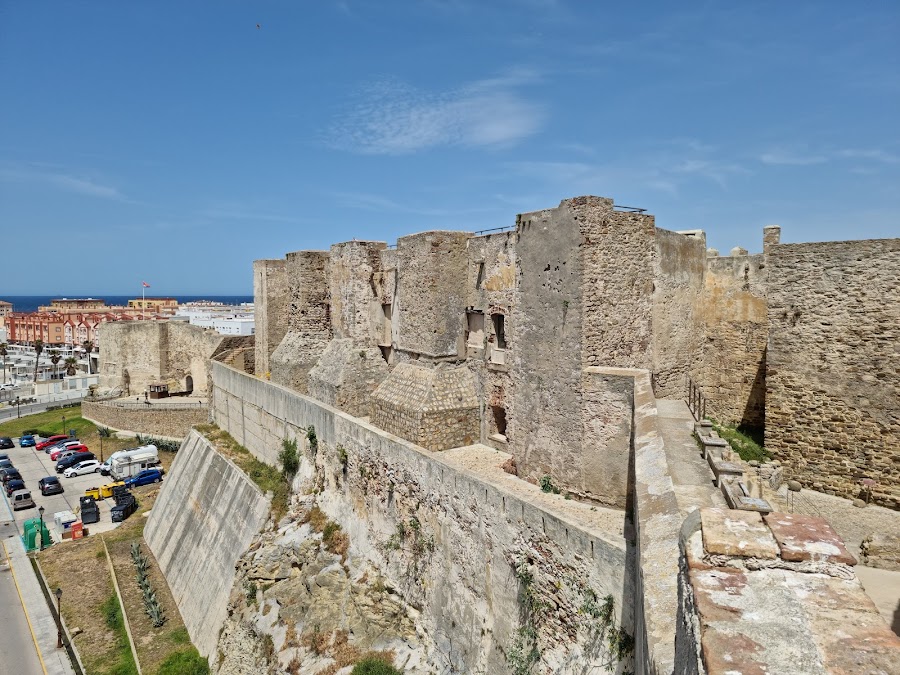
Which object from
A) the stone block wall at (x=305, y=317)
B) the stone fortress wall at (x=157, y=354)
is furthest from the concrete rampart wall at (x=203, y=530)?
the stone fortress wall at (x=157, y=354)

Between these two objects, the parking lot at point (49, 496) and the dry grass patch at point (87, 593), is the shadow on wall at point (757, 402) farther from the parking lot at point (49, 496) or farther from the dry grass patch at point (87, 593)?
the parking lot at point (49, 496)

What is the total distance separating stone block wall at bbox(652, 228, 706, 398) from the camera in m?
11.6

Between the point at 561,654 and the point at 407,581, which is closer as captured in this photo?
the point at 561,654

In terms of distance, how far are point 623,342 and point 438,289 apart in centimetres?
532

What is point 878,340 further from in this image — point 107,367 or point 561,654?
point 107,367

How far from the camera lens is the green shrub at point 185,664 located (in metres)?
13.9

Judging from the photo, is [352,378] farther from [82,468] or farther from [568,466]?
[82,468]

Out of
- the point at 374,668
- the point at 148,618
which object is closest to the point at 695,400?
the point at 374,668

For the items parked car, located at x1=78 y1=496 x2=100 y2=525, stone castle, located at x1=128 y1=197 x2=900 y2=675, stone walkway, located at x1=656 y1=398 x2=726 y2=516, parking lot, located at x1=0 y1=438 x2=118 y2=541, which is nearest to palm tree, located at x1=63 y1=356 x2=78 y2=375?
parking lot, located at x1=0 y1=438 x2=118 y2=541

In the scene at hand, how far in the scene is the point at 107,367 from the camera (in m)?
41.4

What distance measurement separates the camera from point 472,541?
8914mm

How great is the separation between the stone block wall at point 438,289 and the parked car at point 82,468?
28.6 metres

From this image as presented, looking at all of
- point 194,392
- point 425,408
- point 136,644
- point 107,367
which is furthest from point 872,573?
point 107,367

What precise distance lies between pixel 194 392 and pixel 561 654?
120 feet
